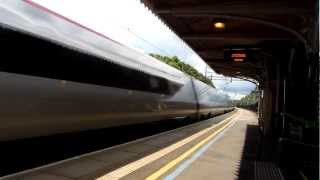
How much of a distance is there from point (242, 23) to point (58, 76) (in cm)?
640

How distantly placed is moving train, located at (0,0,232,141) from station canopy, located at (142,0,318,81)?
1.81 meters

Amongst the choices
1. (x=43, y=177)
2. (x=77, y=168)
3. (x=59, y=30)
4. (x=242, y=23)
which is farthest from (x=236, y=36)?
(x=43, y=177)

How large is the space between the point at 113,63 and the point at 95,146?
7.39 ft

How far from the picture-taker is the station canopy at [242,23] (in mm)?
8992

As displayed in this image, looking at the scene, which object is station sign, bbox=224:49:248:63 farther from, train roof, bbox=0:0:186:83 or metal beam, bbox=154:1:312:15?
metal beam, bbox=154:1:312:15

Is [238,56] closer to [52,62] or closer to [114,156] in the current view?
[114,156]

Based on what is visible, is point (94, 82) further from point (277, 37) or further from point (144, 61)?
point (277, 37)

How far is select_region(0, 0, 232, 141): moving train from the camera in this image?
5824 mm

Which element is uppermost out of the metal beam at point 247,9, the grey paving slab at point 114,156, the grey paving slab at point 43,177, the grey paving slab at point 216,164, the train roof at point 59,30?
the metal beam at point 247,9

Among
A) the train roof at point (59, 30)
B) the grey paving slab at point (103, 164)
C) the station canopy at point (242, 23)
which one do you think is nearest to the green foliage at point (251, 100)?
the station canopy at point (242, 23)

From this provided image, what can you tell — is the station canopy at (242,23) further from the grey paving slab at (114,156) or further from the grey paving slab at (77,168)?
the grey paving slab at (77,168)

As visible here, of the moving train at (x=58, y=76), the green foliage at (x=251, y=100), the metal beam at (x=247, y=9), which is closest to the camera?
the moving train at (x=58, y=76)

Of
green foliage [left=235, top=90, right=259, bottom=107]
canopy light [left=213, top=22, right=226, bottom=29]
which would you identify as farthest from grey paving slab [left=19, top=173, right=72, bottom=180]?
green foliage [left=235, top=90, right=259, bottom=107]

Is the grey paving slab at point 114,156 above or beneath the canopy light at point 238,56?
beneath
